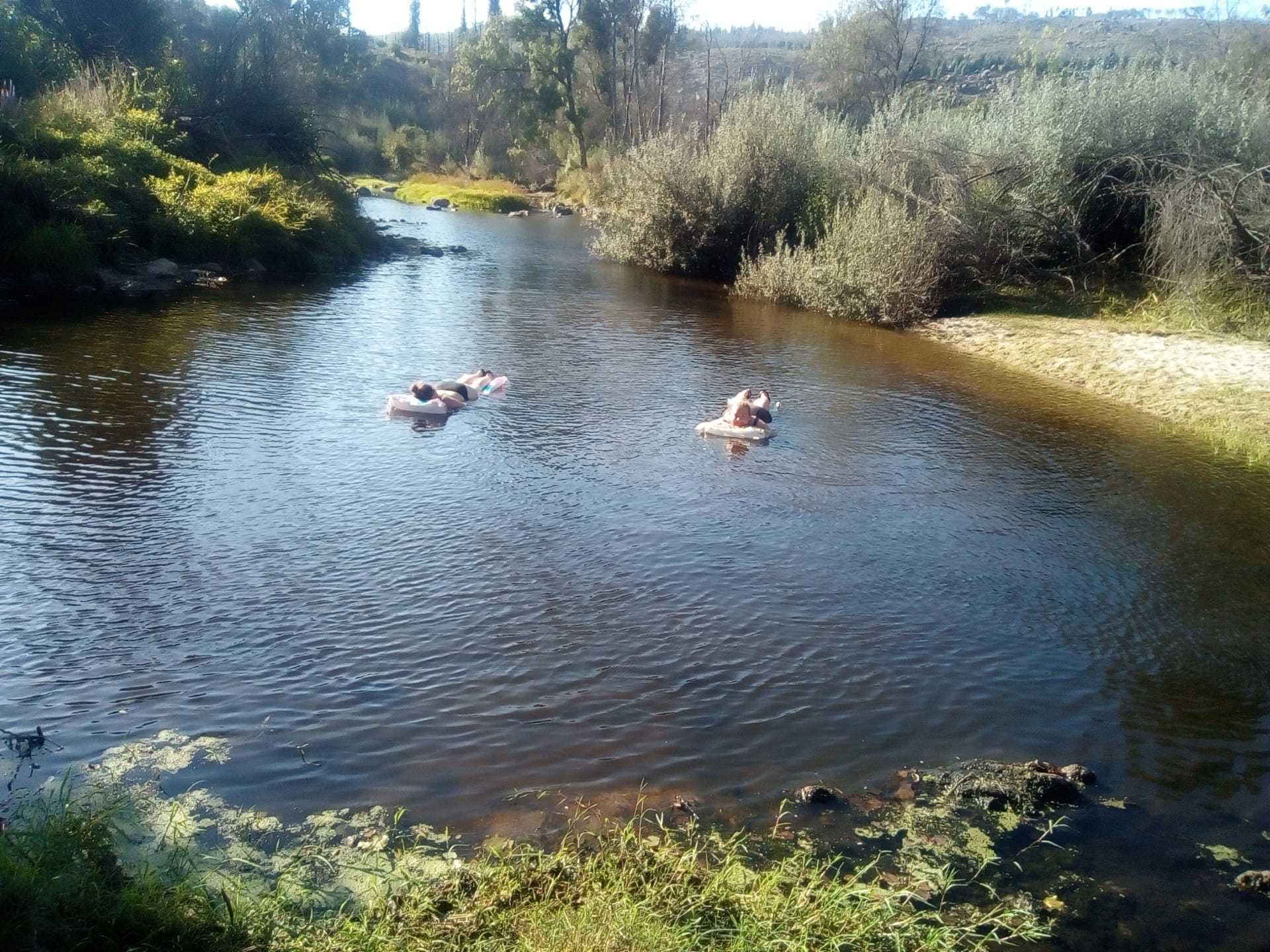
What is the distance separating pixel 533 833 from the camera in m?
5.70

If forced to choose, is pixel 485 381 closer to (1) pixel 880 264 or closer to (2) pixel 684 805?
(2) pixel 684 805

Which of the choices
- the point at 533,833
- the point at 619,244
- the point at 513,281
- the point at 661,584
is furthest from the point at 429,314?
the point at 533,833

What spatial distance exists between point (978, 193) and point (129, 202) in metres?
21.1

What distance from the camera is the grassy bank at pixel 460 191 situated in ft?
179

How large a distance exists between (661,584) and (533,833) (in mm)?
3942

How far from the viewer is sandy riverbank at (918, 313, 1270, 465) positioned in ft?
52.2

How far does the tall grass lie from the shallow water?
21.3ft

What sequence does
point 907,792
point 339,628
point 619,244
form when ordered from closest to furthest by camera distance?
point 907,792, point 339,628, point 619,244

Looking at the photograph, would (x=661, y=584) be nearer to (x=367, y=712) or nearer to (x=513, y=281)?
(x=367, y=712)

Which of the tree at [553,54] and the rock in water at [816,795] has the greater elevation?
the tree at [553,54]

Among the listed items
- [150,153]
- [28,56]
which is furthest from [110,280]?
[28,56]

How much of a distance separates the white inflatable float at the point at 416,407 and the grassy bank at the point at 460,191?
135 feet

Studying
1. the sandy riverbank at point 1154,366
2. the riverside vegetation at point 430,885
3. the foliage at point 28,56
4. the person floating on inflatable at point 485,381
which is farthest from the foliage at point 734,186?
the riverside vegetation at point 430,885

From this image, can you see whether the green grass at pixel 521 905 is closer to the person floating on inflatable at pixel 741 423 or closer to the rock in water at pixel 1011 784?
the rock in water at pixel 1011 784
